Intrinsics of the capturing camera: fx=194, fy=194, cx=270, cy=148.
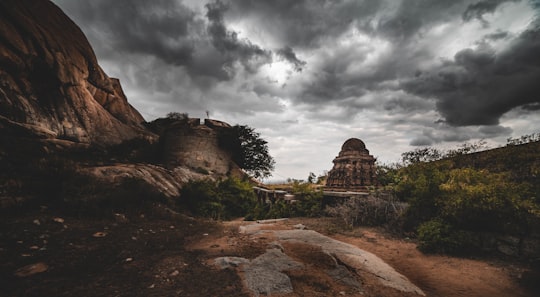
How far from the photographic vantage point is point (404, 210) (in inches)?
246

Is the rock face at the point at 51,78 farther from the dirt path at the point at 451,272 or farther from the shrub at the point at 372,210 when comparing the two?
the shrub at the point at 372,210

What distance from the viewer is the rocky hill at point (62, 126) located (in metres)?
5.05

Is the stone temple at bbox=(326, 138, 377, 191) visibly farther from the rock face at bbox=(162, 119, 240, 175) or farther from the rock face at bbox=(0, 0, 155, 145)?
the rock face at bbox=(0, 0, 155, 145)

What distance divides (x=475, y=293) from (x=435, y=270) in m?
0.80

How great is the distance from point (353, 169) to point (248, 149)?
9908 millimetres

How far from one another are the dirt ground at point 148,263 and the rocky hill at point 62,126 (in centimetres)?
113

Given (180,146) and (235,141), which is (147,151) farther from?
(235,141)

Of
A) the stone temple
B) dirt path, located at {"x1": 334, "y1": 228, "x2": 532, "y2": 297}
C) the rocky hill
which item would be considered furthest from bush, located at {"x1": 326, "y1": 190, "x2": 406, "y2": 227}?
the stone temple

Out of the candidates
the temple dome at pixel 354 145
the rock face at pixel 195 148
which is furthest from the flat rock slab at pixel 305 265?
the temple dome at pixel 354 145

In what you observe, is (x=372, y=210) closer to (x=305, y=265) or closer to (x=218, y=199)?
(x=305, y=265)

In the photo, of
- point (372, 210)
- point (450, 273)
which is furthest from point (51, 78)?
point (450, 273)

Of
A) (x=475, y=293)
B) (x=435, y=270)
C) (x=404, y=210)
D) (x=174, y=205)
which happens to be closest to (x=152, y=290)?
(x=475, y=293)

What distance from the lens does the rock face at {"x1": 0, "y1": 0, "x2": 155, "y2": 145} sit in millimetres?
6770

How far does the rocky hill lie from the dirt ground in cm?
113
